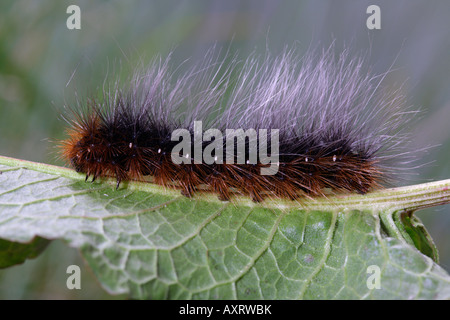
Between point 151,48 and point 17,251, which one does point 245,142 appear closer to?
point 17,251

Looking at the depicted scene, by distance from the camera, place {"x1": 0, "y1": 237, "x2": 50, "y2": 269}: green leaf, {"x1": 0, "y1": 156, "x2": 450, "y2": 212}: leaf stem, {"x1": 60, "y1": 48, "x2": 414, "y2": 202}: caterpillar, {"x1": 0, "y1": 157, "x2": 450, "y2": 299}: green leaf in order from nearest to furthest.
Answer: {"x1": 0, "y1": 157, "x2": 450, "y2": 299}: green leaf < {"x1": 0, "y1": 237, "x2": 50, "y2": 269}: green leaf < {"x1": 0, "y1": 156, "x2": 450, "y2": 212}: leaf stem < {"x1": 60, "y1": 48, "x2": 414, "y2": 202}: caterpillar

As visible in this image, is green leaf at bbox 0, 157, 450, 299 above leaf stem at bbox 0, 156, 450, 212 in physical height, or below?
below

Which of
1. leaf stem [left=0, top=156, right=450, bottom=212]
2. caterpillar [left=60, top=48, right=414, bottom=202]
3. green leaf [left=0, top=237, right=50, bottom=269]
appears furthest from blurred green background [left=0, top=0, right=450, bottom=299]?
green leaf [left=0, top=237, right=50, bottom=269]

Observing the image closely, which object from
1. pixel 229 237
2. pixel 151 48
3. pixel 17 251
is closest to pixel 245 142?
pixel 229 237

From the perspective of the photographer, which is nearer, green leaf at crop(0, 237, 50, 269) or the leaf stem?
green leaf at crop(0, 237, 50, 269)

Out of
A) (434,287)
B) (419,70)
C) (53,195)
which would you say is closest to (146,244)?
(53,195)

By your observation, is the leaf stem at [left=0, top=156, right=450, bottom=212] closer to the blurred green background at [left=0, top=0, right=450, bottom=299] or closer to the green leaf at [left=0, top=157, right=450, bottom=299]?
the green leaf at [left=0, top=157, right=450, bottom=299]

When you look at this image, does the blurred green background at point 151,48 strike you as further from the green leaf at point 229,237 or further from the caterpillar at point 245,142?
the green leaf at point 229,237

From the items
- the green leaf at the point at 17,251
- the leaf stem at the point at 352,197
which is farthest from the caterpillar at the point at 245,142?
the green leaf at the point at 17,251
